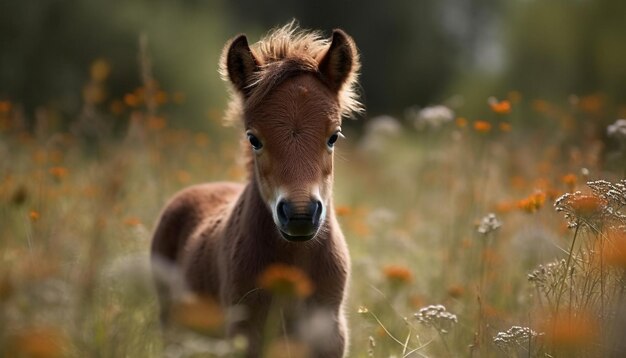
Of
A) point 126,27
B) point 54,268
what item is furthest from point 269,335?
point 126,27

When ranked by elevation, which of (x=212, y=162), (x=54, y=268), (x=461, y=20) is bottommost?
(x=54, y=268)

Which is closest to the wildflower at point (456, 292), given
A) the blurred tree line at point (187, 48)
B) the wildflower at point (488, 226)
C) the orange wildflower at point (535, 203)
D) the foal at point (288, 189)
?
the wildflower at point (488, 226)

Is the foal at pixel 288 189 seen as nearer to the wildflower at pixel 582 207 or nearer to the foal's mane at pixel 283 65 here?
the foal's mane at pixel 283 65

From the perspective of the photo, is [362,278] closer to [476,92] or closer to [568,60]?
[568,60]

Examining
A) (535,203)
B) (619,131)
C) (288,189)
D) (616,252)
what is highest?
(619,131)

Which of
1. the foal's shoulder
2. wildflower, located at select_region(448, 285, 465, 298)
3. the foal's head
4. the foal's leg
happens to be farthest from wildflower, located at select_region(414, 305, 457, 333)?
the foal's shoulder

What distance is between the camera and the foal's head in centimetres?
380

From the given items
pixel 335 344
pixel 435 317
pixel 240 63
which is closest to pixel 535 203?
pixel 435 317

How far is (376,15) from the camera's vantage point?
30234 mm

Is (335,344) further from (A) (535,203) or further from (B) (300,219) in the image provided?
(A) (535,203)

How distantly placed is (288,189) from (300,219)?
0.23 metres

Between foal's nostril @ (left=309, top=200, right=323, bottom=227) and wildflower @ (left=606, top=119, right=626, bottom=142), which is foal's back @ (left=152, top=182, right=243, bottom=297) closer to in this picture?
foal's nostril @ (left=309, top=200, right=323, bottom=227)

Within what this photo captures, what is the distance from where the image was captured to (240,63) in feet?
15.1

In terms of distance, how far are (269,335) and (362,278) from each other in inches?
124
